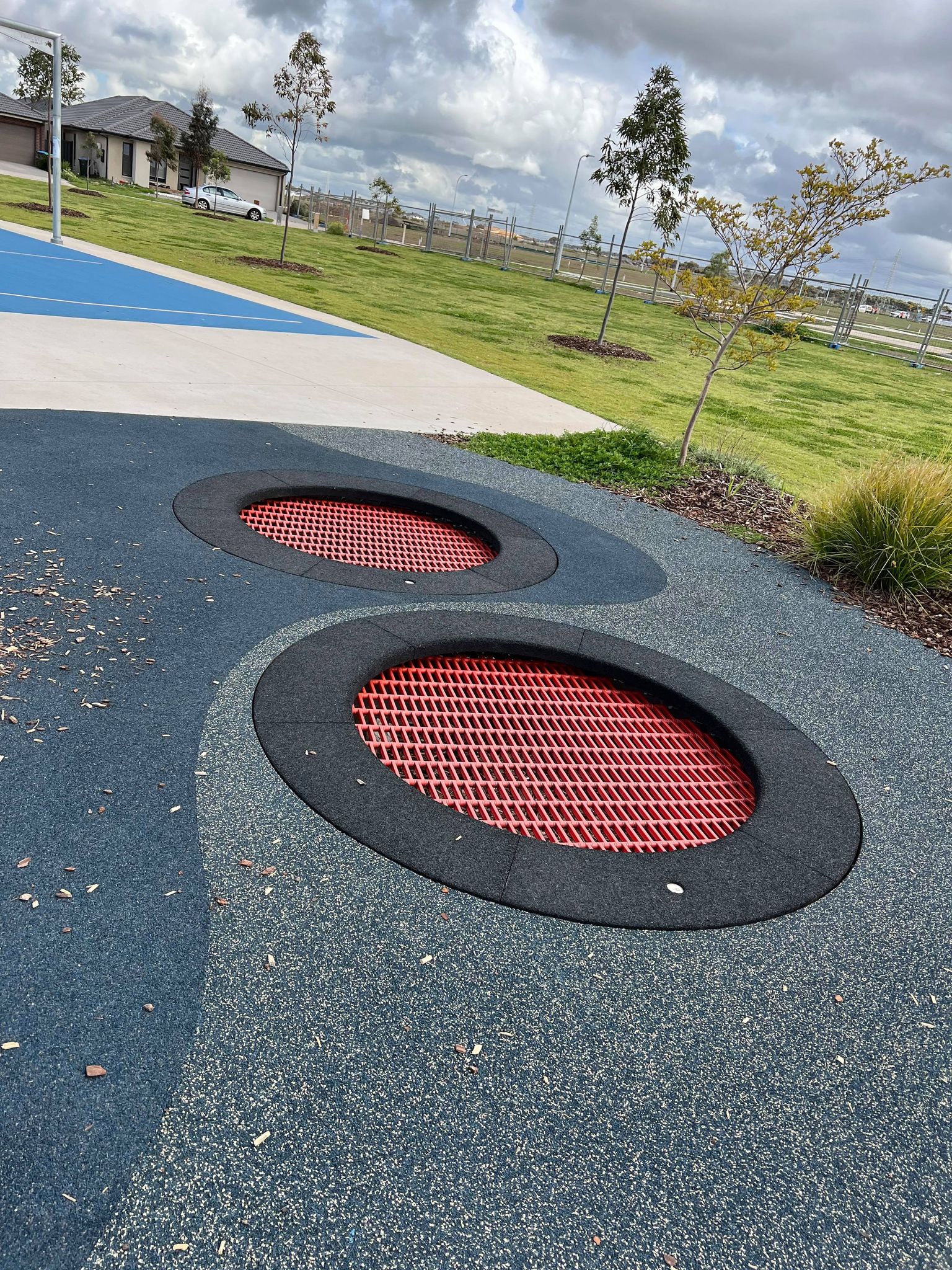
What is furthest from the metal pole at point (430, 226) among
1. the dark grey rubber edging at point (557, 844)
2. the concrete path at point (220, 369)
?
the dark grey rubber edging at point (557, 844)

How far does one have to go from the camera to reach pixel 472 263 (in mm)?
32281

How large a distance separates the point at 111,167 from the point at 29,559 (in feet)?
187

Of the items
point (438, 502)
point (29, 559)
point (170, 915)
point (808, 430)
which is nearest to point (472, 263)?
point (808, 430)

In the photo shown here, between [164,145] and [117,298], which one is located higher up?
[164,145]

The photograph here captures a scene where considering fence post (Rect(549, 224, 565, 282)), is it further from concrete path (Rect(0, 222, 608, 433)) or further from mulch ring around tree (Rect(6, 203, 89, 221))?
concrete path (Rect(0, 222, 608, 433))

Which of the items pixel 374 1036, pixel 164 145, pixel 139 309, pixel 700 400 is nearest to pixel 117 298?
pixel 139 309

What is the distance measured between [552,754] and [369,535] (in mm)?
2503

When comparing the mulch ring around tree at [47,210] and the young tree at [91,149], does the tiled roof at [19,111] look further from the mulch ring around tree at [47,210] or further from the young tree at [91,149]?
the mulch ring around tree at [47,210]

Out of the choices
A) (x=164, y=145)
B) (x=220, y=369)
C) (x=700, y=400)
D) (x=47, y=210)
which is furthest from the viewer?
(x=164, y=145)

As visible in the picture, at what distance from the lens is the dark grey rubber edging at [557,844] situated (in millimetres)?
2713

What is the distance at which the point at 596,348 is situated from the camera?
16.3 metres

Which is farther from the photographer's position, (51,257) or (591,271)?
(591,271)

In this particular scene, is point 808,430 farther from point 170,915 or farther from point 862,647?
point 170,915

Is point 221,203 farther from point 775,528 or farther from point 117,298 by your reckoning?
point 775,528
